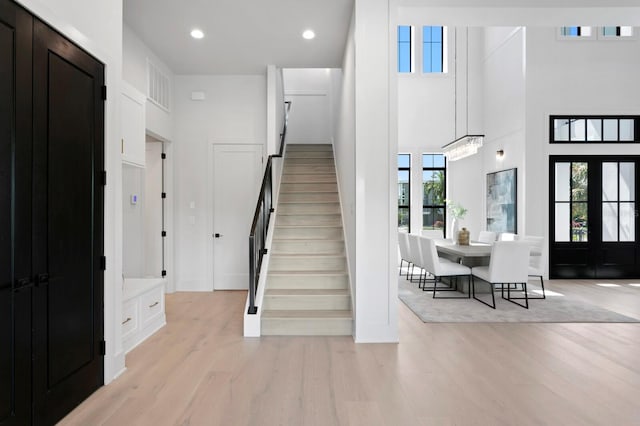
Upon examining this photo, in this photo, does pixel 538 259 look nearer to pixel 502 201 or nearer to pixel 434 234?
pixel 502 201

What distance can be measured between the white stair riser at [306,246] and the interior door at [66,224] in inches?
99.5

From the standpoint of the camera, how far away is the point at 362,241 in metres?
3.63

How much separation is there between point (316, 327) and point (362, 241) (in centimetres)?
102

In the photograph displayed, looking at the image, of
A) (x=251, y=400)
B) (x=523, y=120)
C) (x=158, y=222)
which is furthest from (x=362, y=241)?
(x=523, y=120)

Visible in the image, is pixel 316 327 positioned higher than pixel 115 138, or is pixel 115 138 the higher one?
pixel 115 138

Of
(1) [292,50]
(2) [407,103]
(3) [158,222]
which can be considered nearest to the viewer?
(1) [292,50]

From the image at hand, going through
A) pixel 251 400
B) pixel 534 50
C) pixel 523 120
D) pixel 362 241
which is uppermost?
pixel 534 50

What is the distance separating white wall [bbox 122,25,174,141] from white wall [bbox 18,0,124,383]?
1701 millimetres

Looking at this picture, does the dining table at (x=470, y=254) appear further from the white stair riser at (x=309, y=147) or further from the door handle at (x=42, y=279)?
the door handle at (x=42, y=279)

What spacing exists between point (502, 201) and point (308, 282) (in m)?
5.34

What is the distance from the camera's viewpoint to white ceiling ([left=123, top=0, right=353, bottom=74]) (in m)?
3.97

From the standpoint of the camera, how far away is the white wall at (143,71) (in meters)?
4.50

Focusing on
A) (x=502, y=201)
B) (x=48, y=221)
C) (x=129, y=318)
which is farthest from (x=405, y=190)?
(x=48, y=221)

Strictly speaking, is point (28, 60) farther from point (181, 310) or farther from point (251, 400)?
point (181, 310)
